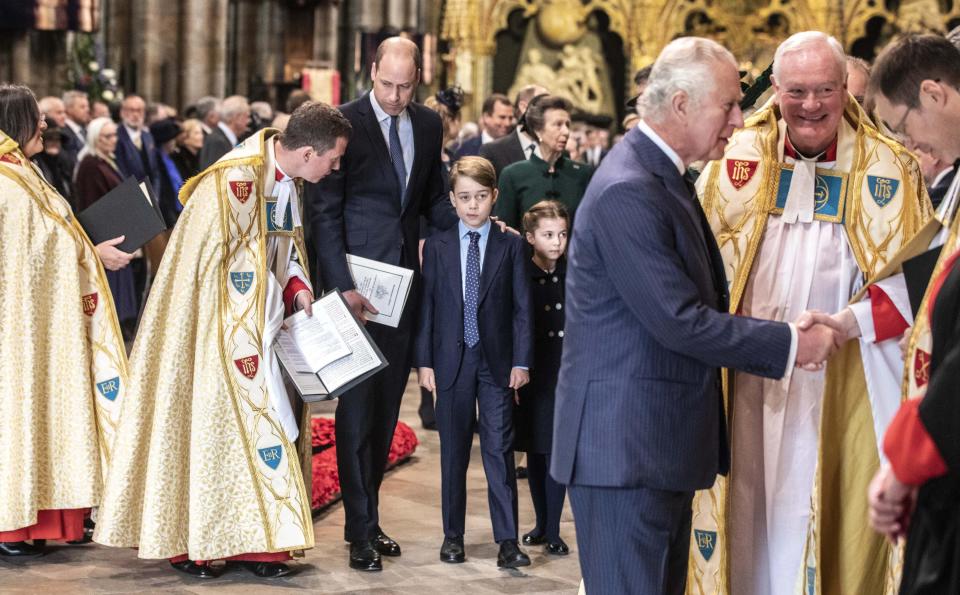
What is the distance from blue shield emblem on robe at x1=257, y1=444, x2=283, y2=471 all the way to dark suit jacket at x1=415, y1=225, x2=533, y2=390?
2.31 feet

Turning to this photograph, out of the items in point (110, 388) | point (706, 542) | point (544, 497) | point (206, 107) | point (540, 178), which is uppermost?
point (206, 107)

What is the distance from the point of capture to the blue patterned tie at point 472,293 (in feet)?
18.5

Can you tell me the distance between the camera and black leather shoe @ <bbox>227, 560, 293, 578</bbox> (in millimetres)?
5352

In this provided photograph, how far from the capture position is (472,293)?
18.6ft

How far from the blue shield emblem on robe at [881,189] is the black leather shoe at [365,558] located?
242 centimetres

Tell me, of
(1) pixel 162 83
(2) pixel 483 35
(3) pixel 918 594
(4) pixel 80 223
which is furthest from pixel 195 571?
(2) pixel 483 35

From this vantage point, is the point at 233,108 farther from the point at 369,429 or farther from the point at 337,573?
the point at 337,573

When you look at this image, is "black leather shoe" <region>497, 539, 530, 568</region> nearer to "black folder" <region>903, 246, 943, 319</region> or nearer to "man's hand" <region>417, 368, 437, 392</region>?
"man's hand" <region>417, 368, 437, 392</region>

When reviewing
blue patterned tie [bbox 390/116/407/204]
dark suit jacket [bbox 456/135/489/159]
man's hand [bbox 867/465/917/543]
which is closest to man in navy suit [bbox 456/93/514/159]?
dark suit jacket [bbox 456/135/489/159]

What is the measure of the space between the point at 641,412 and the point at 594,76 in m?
18.0

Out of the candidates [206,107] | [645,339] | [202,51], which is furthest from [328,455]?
[202,51]

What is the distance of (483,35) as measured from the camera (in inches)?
790

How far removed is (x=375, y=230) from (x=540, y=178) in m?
1.70

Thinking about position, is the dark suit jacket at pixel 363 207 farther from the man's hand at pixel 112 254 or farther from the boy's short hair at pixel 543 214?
the man's hand at pixel 112 254
